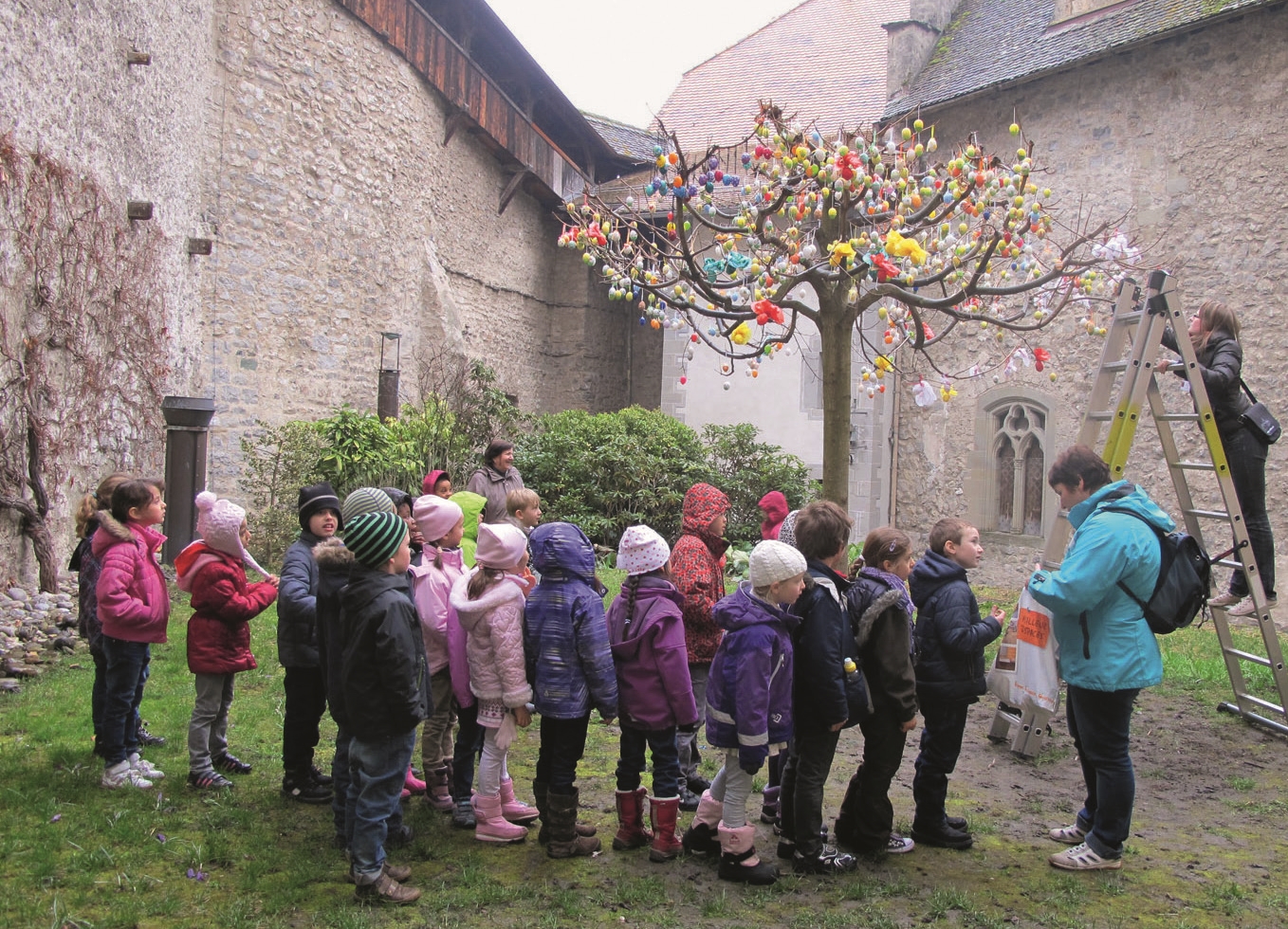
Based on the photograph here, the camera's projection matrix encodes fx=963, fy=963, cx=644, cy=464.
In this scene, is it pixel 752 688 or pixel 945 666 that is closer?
pixel 752 688

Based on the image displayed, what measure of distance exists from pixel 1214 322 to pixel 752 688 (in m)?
3.63

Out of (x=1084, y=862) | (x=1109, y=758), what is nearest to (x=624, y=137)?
(x=1109, y=758)

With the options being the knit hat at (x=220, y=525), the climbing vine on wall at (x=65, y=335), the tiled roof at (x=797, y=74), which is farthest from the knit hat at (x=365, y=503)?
the tiled roof at (x=797, y=74)

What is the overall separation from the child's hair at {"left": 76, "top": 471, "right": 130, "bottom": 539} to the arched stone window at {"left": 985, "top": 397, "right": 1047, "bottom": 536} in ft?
36.7

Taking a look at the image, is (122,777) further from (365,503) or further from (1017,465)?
(1017,465)

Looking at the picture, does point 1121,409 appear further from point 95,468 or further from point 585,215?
point 95,468

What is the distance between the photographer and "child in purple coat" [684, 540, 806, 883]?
357 centimetres

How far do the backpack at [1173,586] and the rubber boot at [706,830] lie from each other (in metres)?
1.82

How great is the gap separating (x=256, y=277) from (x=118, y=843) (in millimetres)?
8964

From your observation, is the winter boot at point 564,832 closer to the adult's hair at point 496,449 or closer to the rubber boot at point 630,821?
the rubber boot at point 630,821

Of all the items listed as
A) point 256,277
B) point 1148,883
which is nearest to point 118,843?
point 1148,883

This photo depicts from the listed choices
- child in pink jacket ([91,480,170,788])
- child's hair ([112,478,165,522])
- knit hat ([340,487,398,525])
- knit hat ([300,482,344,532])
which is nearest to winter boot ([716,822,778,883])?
knit hat ([340,487,398,525])

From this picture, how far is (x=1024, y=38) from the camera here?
13.3 meters

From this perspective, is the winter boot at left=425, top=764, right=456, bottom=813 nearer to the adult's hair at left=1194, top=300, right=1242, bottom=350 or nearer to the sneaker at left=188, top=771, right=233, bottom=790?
the sneaker at left=188, top=771, right=233, bottom=790
